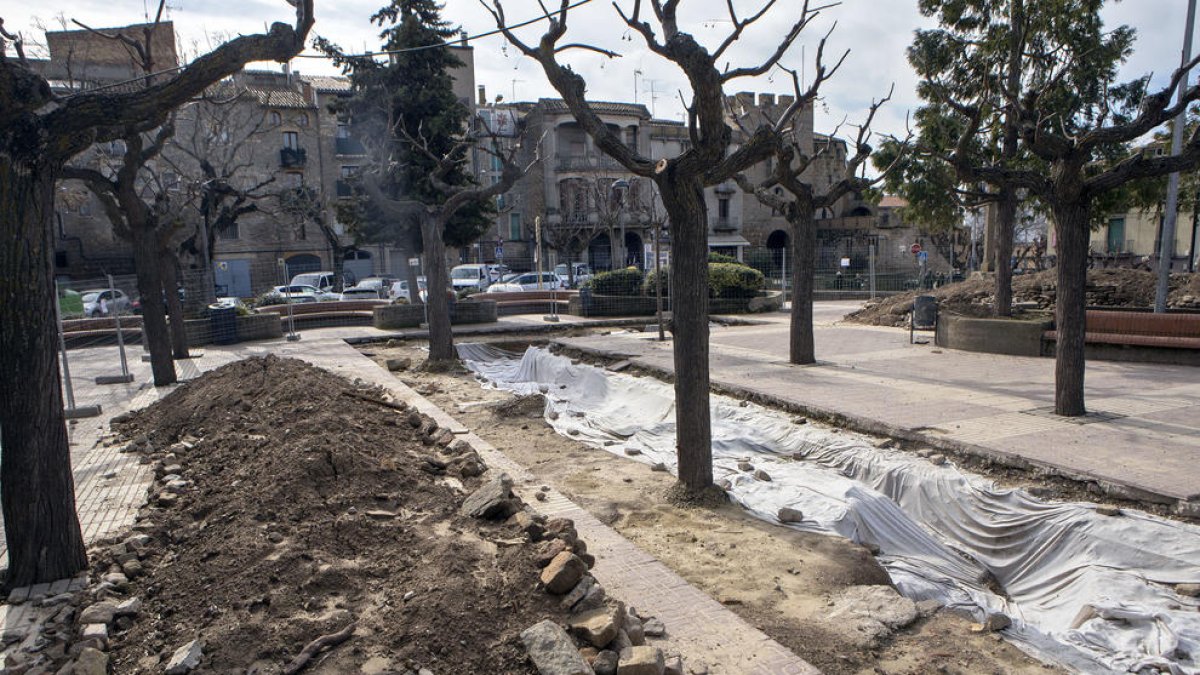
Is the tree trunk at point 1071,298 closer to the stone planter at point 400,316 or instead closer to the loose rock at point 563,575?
the loose rock at point 563,575

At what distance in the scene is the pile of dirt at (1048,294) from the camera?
14.8 meters

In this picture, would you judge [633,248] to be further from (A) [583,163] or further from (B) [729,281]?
(B) [729,281]

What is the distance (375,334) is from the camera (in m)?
18.4

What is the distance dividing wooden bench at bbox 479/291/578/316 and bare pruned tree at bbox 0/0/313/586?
18.6 meters

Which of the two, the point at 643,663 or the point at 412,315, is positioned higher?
the point at 412,315

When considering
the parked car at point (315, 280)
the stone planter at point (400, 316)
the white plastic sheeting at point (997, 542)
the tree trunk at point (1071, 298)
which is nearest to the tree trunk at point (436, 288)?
the stone planter at point (400, 316)

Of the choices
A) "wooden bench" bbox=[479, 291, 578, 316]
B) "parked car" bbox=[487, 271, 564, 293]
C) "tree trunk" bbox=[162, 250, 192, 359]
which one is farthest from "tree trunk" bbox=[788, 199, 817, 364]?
"parked car" bbox=[487, 271, 564, 293]

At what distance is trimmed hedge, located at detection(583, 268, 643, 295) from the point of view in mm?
21859

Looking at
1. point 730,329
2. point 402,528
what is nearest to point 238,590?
point 402,528

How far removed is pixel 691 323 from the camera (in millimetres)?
5953

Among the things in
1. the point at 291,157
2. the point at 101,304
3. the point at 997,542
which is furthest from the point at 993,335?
the point at 291,157

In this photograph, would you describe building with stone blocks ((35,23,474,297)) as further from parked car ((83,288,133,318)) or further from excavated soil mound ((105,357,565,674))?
excavated soil mound ((105,357,565,674))

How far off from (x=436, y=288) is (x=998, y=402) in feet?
29.9

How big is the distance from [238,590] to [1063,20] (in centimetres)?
1615
